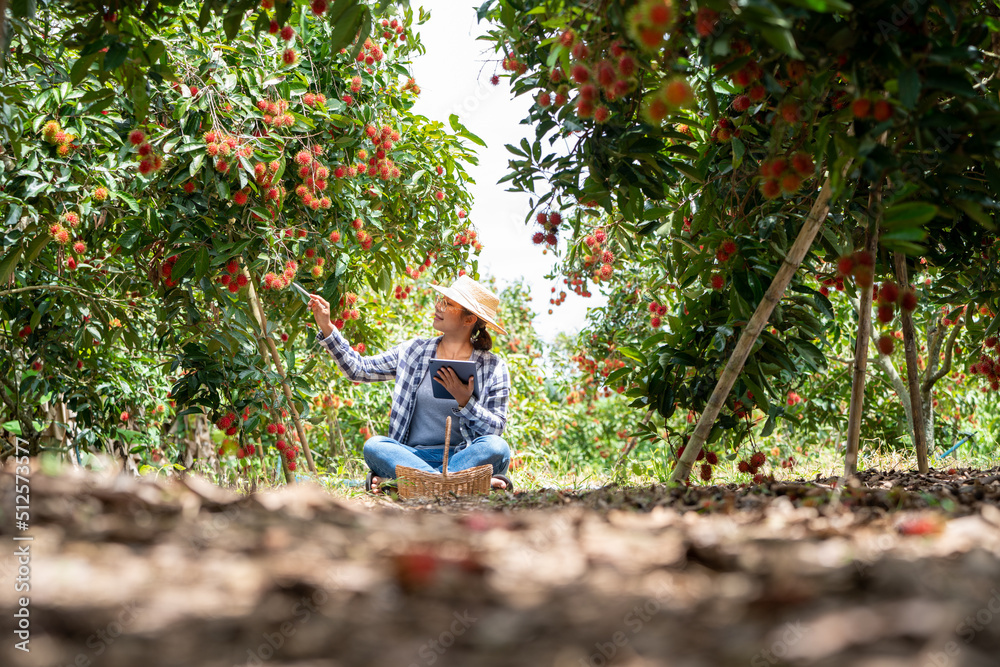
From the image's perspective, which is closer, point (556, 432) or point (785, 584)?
point (785, 584)

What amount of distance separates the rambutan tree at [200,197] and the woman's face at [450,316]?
436 mm

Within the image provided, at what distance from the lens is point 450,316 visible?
3309 millimetres

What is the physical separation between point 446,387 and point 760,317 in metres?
1.53

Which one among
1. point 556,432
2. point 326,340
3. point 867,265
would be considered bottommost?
point 556,432

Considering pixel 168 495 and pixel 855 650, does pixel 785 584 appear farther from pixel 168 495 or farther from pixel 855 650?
pixel 168 495

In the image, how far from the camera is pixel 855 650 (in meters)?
0.62

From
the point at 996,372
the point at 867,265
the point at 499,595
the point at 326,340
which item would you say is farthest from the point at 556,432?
the point at 499,595

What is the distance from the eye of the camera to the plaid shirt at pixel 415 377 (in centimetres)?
313

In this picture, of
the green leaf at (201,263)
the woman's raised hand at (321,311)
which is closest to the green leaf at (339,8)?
the green leaf at (201,263)

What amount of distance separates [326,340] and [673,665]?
8.69 ft

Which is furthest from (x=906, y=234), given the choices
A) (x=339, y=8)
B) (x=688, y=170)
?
(x=339, y=8)

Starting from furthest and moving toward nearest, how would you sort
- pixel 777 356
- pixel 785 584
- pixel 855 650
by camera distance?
1. pixel 777 356
2. pixel 785 584
3. pixel 855 650

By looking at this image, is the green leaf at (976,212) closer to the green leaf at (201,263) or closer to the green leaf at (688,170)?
the green leaf at (688,170)

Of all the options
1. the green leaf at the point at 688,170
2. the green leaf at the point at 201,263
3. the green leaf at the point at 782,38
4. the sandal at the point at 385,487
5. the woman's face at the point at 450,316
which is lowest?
the sandal at the point at 385,487
